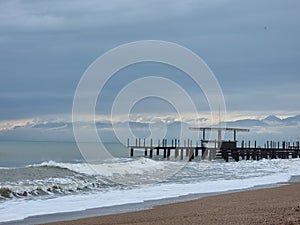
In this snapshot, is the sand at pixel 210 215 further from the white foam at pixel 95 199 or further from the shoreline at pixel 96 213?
the white foam at pixel 95 199

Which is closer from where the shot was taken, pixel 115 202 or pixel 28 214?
pixel 28 214

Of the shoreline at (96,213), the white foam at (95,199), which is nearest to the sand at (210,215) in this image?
the shoreline at (96,213)

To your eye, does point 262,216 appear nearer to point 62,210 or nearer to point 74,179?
point 62,210

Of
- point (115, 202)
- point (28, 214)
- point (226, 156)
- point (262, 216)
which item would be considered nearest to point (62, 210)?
point (28, 214)

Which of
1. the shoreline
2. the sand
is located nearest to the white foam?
the shoreline

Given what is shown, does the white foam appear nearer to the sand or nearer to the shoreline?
the shoreline

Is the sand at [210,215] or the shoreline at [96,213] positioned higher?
the sand at [210,215]

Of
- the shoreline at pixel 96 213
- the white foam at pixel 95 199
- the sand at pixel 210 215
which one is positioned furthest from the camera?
the white foam at pixel 95 199

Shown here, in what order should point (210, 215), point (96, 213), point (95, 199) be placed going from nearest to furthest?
point (210, 215) → point (96, 213) → point (95, 199)

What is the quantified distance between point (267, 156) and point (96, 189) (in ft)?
119

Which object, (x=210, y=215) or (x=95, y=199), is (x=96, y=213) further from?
(x=95, y=199)

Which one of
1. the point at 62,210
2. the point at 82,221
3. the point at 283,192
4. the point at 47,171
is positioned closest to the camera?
the point at 82,221

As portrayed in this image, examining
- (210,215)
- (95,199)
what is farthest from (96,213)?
(95,199)

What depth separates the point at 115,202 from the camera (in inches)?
586
